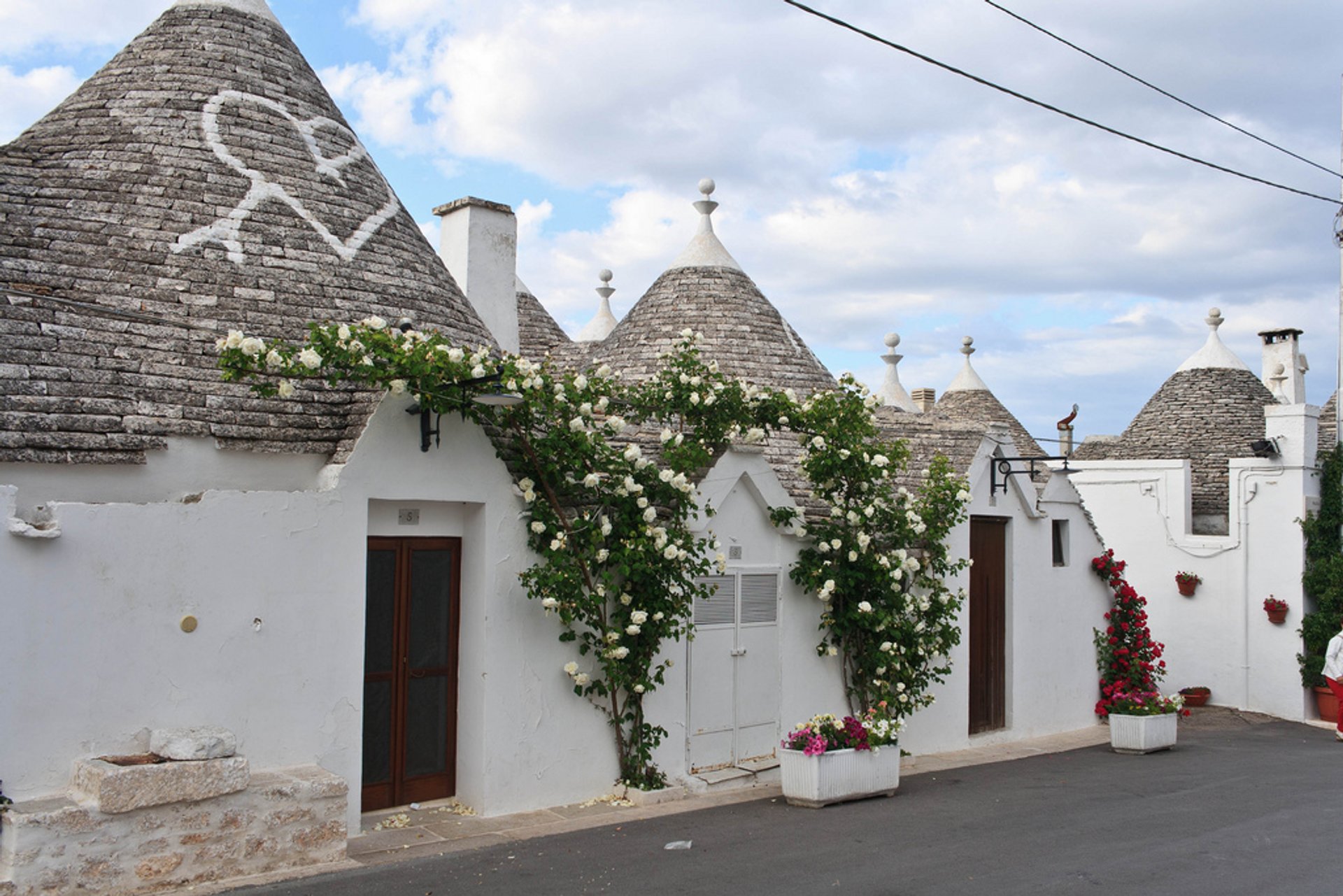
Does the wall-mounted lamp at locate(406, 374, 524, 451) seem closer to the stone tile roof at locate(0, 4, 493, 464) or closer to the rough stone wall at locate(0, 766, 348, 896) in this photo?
the stone tile roof at locate(0, 4, 493, 464)

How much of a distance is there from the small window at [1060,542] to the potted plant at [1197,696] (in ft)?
17.7

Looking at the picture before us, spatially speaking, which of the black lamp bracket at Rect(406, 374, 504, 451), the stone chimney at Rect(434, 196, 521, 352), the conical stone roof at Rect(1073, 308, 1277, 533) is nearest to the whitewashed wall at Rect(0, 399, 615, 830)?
the black lamp bracket at Rect(406, 374, 504, 451)

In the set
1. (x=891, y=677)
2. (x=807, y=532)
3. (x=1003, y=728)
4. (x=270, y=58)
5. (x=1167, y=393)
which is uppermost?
(x=270, y=58)

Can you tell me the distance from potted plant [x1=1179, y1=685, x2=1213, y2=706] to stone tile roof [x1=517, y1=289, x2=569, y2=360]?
1223 centimetres

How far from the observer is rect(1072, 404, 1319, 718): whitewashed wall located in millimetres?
18656

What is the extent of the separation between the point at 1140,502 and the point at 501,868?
16.3 meters

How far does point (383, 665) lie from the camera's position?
8.94m

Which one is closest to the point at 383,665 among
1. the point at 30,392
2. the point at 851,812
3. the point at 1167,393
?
the point at 30,392

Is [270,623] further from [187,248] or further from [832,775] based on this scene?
[832,775]

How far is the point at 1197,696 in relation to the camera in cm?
1925

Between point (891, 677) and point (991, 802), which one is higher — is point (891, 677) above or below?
above

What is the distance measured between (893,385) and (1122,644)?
789 centimetres

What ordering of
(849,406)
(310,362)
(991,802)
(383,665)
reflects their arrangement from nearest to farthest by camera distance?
(310,362)
(383,665)
(991,802)
(849,406)

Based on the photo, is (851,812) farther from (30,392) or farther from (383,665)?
(30,392)
